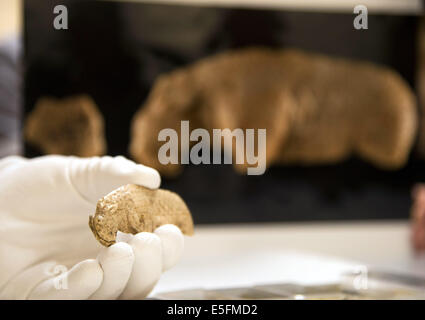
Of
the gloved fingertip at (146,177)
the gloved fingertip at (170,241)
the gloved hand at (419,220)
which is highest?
the gloved fingertip at (146,177)

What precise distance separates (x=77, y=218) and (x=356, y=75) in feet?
6.43

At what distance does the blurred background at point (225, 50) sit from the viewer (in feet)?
6.64

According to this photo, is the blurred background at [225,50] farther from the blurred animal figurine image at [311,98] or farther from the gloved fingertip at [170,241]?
the gloved fingertip at [170,241]

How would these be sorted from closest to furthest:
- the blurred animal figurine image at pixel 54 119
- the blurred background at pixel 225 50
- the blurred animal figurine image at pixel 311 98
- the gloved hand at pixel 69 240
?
the gloved hand at pixel 69 240 → the blurred animal figurine image at pixel 54 119 → the blurred background at pixel 225 50 → the blurred animal figurine image at pixel 311 98

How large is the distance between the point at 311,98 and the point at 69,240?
1.89 metres

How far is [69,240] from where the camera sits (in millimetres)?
518

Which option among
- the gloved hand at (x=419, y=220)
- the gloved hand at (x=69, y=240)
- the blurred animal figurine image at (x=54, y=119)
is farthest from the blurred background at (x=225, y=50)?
the gloved hand at (x=69, y=240)

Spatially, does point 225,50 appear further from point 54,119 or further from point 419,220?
point 419,220

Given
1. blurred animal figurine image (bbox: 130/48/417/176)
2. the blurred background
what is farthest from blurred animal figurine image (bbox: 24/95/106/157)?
blurred animal figurine image (bbox: 130/48/417/176)

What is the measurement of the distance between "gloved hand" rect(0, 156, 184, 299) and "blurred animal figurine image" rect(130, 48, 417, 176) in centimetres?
156

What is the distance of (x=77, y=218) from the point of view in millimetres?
514

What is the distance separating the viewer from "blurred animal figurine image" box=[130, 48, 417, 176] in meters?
2.19

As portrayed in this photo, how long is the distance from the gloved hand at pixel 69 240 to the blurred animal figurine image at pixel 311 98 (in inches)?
61.3
